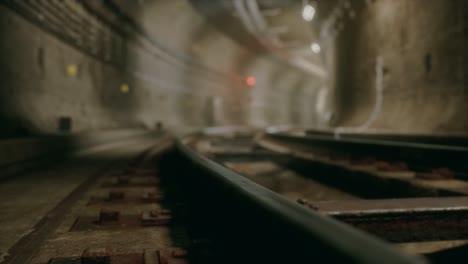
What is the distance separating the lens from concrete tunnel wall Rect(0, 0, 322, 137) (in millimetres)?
8055

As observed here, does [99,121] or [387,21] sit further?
[99,121]

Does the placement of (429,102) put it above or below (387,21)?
below

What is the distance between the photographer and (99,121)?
12812 millimetres

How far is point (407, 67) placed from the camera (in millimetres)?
9133

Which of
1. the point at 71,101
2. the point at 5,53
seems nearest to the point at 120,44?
the point at 71,101

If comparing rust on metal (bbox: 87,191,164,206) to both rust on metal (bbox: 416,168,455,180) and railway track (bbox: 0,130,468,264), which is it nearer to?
railway track (bbox: 0,130,468,264)

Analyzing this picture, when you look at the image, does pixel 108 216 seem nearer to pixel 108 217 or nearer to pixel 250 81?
pixel 108 217

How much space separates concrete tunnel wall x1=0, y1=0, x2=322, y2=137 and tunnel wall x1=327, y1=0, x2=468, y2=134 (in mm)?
8349

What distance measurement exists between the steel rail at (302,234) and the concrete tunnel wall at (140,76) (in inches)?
280

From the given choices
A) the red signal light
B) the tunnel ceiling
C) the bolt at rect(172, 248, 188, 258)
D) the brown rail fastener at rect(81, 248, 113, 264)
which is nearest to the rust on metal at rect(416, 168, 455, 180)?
the bolt at rect(172, 248, 188, 258)

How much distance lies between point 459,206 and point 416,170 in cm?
256

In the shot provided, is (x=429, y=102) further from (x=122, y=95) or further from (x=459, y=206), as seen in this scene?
(x=122, y=95)

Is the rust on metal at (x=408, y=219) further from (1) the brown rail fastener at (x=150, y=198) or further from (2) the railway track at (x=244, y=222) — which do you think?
(1) the brown rail fastener at (x=150, y=198)

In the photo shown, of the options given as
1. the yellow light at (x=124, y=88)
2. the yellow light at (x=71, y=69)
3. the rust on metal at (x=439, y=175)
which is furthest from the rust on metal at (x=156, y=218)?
the yellow light at (x=124, y=88)
